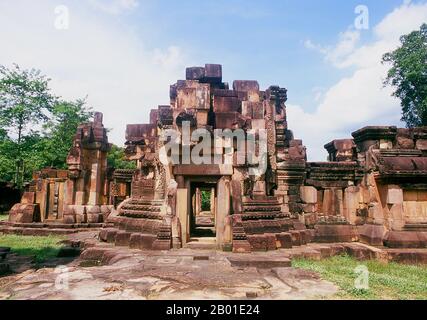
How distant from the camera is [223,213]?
290 inches

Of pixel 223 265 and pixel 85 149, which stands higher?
pixel 85 149

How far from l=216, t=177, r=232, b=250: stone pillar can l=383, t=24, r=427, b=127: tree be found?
65.2 feet

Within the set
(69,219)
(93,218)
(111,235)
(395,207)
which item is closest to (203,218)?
(93,218)

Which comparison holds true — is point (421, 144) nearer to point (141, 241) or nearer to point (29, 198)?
point (141, 241)

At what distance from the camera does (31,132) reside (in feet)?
86.8

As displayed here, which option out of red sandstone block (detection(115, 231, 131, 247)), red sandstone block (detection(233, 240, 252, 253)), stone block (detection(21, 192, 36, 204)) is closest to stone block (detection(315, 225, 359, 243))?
red sandstone block (detection(233, 240, 252, 253))

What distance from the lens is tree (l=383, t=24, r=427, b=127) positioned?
21.6m

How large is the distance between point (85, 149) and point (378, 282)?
11370 mm

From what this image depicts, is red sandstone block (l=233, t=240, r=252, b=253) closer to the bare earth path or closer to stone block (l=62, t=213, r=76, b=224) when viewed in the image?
the bare earth path

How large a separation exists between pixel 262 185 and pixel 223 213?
1309 mm

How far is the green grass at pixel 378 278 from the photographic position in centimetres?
408

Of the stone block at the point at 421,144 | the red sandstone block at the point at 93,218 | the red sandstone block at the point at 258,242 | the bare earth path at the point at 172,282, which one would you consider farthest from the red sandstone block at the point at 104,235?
the stone block at the point at 421,144
